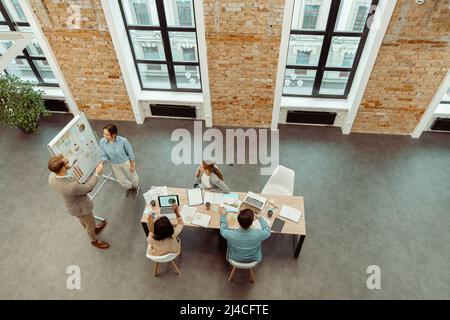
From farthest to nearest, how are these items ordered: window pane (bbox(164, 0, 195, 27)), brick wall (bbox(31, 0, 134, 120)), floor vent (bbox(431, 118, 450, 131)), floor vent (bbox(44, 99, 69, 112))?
1. floor vent (bbox(44, 99, 69, 112))
2. floor vent (bbox(431, 118, 450, 131))
3. window pane (bbox(164, 0, 195, 27))
4. brick wall (bbox(31, 0, 134, 120))

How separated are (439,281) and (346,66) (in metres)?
3.86

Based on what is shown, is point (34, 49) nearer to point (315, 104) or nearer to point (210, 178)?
A: point (210, 178)

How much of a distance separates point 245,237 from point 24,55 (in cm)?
589

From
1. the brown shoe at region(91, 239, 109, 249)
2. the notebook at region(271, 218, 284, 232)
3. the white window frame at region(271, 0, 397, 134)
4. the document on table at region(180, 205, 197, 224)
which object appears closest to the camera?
the notebook at region(271, 218, 284, 232)

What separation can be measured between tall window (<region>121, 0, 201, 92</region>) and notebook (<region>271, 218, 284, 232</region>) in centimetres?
345

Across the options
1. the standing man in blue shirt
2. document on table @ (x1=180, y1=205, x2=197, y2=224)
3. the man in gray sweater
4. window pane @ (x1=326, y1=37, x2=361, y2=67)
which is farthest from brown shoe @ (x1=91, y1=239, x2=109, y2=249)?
window pane @ (x1=326, y1=37, x2=361, y2=67)

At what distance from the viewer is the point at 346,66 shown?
611 cm

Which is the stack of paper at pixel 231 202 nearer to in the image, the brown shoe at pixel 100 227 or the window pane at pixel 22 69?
the brown shoe at pixel 100 227

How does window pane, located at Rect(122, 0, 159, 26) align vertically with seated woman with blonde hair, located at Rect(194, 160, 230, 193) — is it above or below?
above

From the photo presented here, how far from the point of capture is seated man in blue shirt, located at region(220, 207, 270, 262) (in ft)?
11.7

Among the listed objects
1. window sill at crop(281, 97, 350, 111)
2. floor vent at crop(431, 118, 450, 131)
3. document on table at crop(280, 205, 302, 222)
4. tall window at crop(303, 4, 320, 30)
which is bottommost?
floor vent at crop(431, 118, 450, 131)

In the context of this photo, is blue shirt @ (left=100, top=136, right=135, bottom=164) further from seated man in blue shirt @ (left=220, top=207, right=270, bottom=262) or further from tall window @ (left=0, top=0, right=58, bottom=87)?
tall window @ (left=0, top=0, right=58, bottom=87)

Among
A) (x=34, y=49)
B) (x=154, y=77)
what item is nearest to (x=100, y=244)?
(x=154, y=77)

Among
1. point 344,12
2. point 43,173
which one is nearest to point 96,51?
point 43,173
